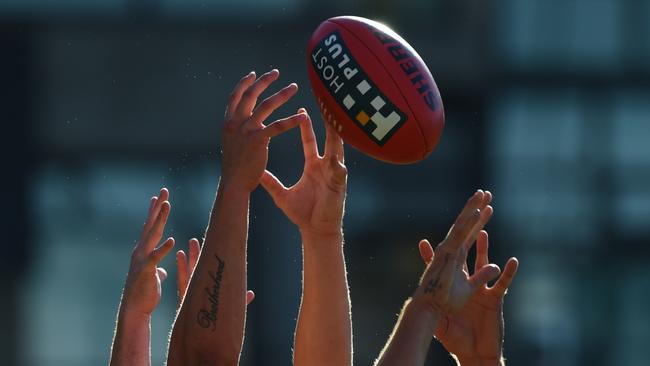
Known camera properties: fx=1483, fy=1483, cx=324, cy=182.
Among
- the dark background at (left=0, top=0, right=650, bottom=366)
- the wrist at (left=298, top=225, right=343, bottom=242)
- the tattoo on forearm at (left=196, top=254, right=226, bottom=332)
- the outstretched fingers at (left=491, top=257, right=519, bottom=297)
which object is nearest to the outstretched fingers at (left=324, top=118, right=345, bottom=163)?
the wrist at (left=298, top=225, right=343, bottom=242)

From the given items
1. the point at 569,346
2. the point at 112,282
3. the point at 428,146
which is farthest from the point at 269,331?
the point at 428,146

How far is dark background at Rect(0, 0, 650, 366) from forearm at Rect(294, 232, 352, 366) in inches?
541

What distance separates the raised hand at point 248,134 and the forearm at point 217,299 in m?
0.10

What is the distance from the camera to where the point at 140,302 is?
552cm

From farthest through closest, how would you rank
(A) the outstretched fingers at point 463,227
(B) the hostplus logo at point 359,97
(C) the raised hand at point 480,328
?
(B) the hostplus logo at point 359,97 → (C) the raised hand at point 480,328 → (A) the outstretched fingers at point 463,227

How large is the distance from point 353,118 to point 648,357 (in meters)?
19.4

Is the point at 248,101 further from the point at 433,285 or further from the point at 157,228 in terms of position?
the point at 433,285

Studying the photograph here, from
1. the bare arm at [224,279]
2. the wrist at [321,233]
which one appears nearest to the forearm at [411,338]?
the bare arm at [224,279]

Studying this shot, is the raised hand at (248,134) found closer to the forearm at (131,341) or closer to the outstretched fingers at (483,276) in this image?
the outstretched fingers at (483,276)

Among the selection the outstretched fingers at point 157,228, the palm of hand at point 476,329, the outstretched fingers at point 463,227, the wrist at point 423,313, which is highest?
the outstretched fingers at point 157,228

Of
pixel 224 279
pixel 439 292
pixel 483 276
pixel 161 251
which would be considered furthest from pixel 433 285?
pixel 161 251

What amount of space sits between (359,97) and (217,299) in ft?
4.72

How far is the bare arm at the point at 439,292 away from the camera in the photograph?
15.4 ft

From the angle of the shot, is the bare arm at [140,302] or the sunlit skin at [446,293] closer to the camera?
the sunlit skin at [446,293]
